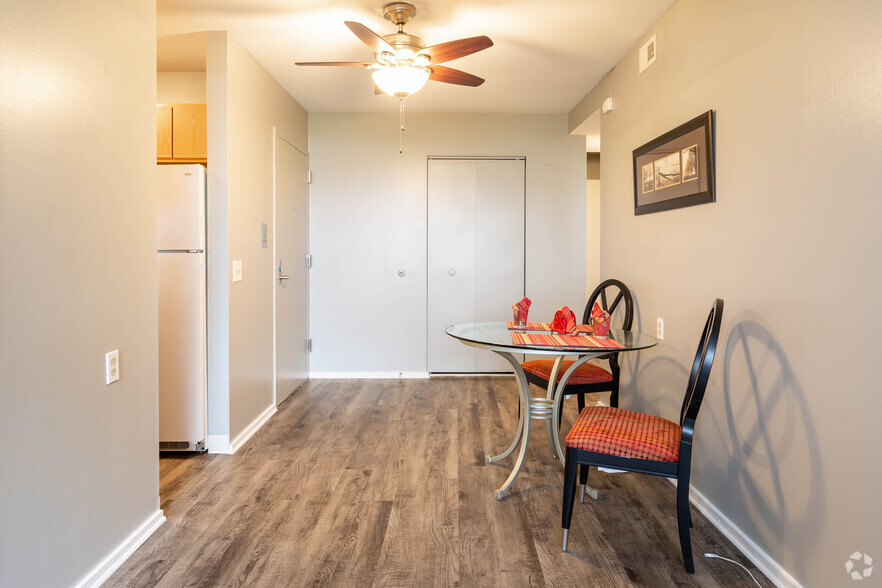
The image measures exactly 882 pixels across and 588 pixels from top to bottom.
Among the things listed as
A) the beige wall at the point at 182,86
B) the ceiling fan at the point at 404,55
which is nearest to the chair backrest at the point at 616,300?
the ceiling fan at the point at 404,55

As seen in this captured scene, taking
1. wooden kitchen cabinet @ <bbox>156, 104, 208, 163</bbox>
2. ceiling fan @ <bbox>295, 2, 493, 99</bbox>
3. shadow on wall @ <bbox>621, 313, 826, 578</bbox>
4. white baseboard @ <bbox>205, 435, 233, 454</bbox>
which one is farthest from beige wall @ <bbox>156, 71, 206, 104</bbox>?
shadow on wall @ <bbox>621, 313, 826, 578</bbox>

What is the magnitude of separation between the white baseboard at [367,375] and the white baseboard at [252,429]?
103 cm

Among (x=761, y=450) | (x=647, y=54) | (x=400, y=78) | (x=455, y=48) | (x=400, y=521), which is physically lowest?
(x=400, y=521)

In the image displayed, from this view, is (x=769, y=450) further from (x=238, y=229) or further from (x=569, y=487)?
(x=238, y=229)

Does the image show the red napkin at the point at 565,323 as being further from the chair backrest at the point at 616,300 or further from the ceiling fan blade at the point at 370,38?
the ceiling fan blade at the point at 370,38

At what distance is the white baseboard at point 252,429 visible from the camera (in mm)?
3153

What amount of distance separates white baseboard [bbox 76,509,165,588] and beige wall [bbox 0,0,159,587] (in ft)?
0.07

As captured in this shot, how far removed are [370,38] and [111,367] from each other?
5.87 feet

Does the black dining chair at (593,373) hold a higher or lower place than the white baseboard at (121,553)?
higher

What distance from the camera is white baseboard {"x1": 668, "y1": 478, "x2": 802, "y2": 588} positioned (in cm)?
180

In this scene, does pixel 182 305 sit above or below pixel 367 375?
above

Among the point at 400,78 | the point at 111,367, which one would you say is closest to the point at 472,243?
the point at 400,78

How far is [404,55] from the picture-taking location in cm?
264

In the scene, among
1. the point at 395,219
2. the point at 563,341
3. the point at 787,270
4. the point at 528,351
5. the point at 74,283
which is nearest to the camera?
the point at 74,283
